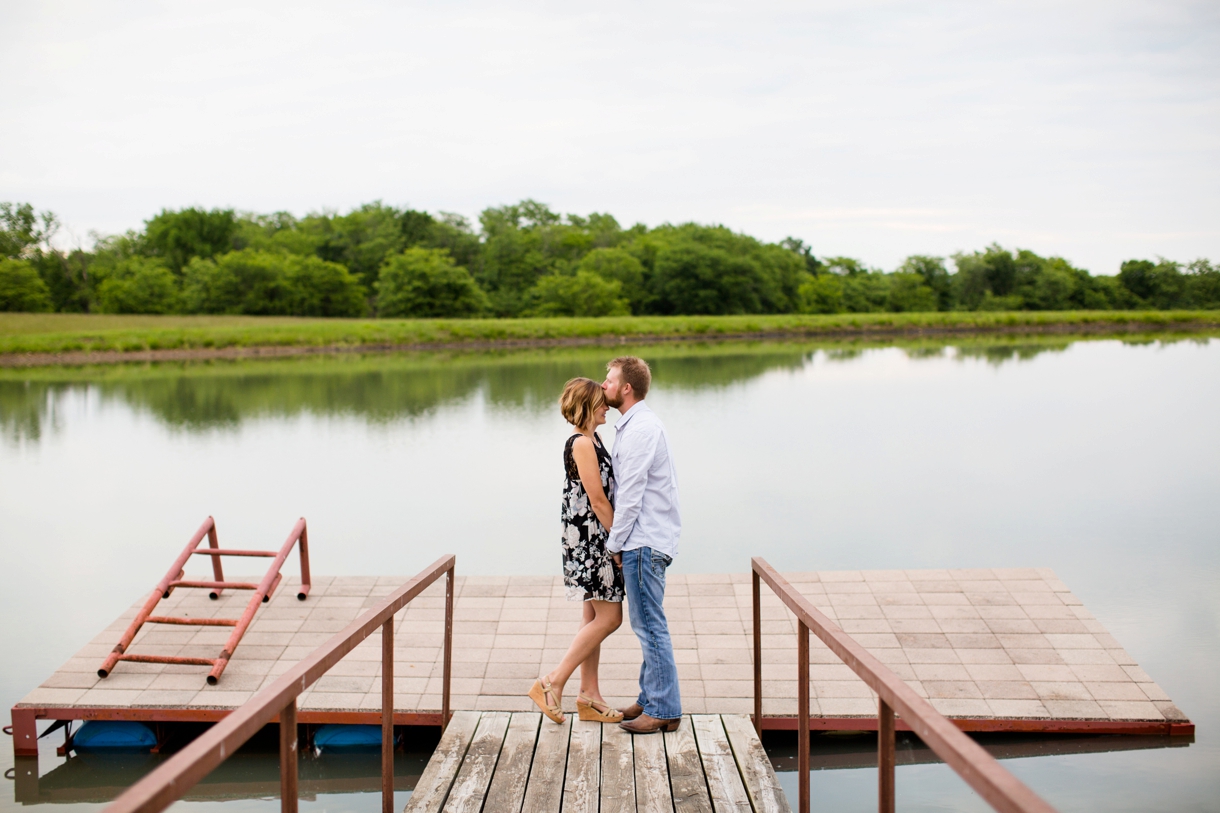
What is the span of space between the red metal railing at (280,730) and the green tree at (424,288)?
6120 cm

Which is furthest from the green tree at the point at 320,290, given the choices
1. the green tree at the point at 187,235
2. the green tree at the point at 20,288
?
the green tree at the point at 20,288

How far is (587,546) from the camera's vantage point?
12.9 feet

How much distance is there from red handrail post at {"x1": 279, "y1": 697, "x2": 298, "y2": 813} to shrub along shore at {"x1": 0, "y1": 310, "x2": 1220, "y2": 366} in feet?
148

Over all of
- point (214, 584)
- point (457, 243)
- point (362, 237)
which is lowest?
point (214, 584)

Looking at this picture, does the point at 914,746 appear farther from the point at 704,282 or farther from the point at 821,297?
the point at 821,297

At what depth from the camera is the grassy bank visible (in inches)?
1780

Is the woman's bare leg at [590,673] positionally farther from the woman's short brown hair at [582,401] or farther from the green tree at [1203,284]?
the green tree at [1203,284]

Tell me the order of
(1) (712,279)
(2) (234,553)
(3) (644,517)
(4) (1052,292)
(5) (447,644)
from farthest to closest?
(4) (1052,292), (1) (712,279), (2) (234,553), (5) (447,644), (3) (644,517)

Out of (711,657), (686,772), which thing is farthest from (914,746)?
(686,772)

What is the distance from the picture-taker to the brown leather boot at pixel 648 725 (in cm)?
391

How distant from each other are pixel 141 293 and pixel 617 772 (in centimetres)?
6698

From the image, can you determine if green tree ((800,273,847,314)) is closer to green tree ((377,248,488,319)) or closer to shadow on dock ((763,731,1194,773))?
green tree ((377,248,488,319))

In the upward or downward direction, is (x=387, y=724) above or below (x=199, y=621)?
above

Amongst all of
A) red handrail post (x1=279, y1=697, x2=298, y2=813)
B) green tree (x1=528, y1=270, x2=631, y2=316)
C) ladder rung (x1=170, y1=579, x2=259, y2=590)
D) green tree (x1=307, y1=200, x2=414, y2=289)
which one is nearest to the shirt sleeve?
red handrail post (x1=279, y1=697, x2=298, y2=813)
